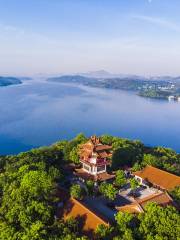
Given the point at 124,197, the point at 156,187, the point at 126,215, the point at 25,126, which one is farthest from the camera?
the point at 25,126

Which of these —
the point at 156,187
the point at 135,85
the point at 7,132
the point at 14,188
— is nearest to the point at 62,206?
the point at 14,188

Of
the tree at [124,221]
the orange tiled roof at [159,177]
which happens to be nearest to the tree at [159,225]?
the tree at [124,221]

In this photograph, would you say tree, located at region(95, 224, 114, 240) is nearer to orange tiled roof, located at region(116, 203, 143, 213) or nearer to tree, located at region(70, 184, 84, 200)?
orange tiled roof, located at region(116, 203, 143, 213)

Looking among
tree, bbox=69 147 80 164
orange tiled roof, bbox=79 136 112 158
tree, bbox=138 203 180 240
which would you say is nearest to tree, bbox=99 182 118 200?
orange tiled roof, bbox=79 136 112 158

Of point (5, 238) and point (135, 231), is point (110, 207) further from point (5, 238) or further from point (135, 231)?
point (5, 238)

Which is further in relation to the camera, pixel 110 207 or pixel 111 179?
pixel 111 179

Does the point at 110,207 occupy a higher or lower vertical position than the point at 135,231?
lower
